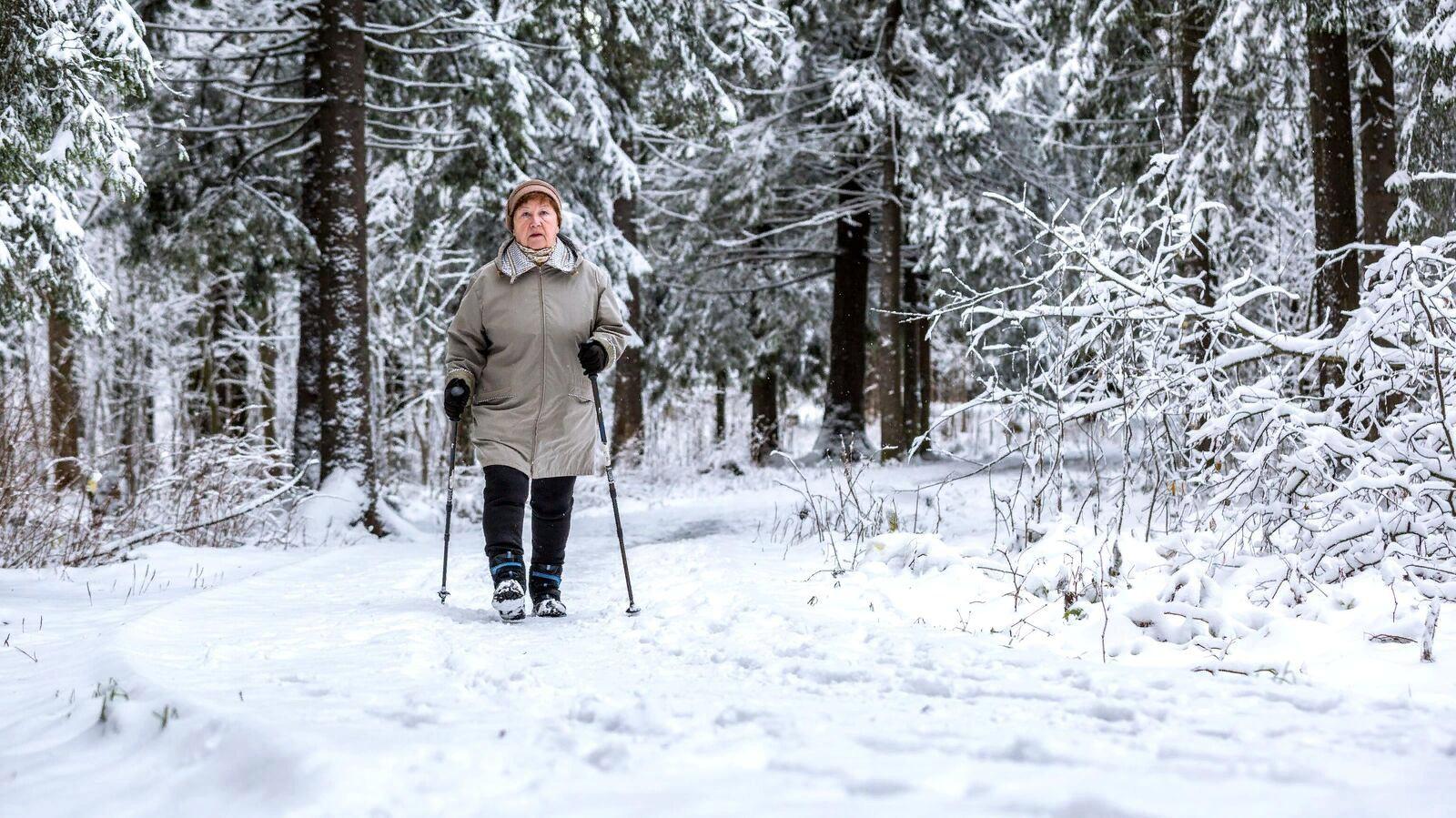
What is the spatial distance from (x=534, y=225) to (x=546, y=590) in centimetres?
178

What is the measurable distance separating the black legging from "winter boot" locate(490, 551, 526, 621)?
1.9 inches

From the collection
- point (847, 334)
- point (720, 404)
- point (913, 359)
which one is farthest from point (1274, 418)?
point (720, 404)

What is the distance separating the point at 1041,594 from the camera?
13.9 feet

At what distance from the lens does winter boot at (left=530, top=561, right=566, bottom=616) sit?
14.6ft

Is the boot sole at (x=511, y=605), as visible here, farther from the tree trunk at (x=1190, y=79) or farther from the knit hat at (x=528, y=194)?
the tree trunk at (x=1190, y=79)

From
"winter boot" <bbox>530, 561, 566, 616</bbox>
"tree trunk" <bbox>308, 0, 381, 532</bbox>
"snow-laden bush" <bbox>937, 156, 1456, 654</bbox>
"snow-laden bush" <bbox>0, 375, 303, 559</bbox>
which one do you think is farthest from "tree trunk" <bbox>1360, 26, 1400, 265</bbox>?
"snow-laden bush" <bbox>0, 375, 303, 559</bbox>

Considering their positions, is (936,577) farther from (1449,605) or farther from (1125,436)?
(1449,605)

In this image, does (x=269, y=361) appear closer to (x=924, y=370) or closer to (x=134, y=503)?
(x=924, y=370)

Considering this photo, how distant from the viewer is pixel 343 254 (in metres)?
8.65

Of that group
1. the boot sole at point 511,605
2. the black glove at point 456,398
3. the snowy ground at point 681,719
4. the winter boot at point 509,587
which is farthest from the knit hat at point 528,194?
the snowy ground at point 681,719

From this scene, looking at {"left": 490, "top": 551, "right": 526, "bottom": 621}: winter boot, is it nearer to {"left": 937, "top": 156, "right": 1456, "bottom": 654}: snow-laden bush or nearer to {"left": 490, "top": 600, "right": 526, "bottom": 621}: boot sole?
{"left": 490, "top": 600, "right": 526, "bottom": 621}: boot sole

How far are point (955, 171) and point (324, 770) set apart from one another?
46.9ft

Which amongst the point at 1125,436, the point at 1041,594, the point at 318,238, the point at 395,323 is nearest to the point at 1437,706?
the point at 1041,594

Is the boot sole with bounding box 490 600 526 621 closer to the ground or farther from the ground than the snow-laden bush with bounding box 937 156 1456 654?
closer to the ground
